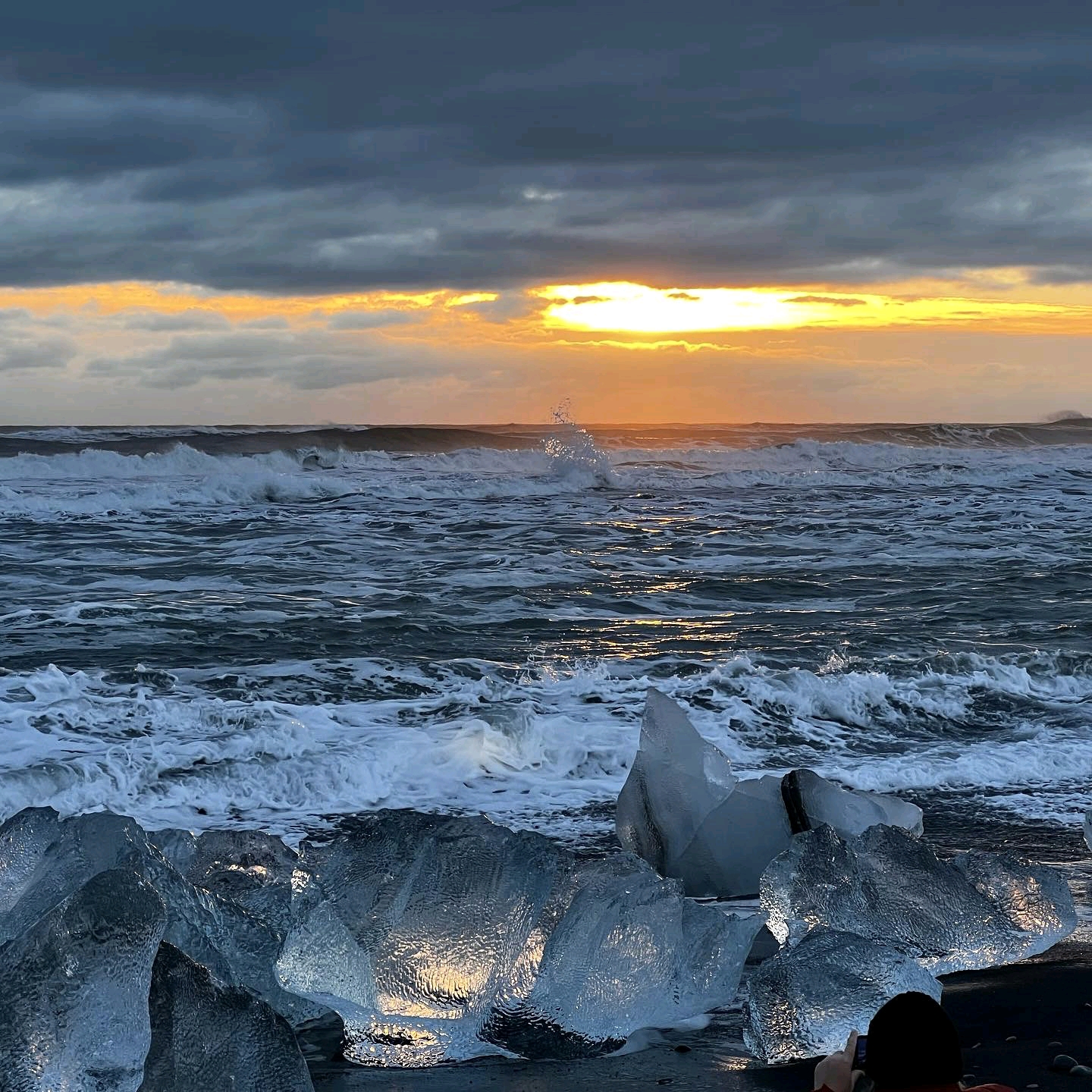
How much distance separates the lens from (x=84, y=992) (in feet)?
9.98

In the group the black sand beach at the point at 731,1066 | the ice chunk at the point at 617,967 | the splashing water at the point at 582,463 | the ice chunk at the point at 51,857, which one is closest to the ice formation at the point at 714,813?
the ice chunk at the point at 617,967

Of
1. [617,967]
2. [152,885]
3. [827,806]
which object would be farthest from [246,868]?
[827,806]

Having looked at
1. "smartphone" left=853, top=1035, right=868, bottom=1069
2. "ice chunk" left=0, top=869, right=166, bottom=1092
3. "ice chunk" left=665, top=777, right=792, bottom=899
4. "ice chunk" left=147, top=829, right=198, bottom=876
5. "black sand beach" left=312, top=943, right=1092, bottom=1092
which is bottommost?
"black sand beach" left=312, top=943, right=1092, bottom=1092

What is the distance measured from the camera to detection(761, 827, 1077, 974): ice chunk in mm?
4176

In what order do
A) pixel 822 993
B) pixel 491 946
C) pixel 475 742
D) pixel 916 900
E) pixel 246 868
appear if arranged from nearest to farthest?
pixel 822 993 < pixel 491 946 < pixel 916 900 < pixel 246 868 < pixel 475 742

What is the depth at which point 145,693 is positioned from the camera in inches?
320

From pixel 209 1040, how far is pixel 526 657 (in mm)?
6602

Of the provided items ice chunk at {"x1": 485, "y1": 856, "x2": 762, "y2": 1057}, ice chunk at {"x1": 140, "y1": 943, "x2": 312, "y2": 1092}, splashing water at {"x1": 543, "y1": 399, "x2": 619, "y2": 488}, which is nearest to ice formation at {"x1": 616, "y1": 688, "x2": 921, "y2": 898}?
ice chunk at {"x1": 485, "y1": 856, "x2": 762, "y2": 1057}

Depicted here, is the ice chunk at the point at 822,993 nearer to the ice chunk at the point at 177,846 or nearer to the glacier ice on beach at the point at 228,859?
the glacier ice on beach at the point at 228,859

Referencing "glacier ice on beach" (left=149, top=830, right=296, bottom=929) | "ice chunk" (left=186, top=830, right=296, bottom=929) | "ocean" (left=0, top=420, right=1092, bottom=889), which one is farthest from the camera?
"ocean" (left=0, top=420, right=1092, bottom=889)

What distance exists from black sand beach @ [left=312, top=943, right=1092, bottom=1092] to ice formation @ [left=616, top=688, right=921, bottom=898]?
3.89 ft

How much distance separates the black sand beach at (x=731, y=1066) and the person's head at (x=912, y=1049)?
1480 mm

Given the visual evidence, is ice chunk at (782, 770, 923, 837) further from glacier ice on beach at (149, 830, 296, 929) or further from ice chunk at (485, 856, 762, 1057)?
glacier ice on beach at (149, 830, 296, 929)

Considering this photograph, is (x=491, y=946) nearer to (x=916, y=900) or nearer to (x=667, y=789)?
(x=916, y=900)
